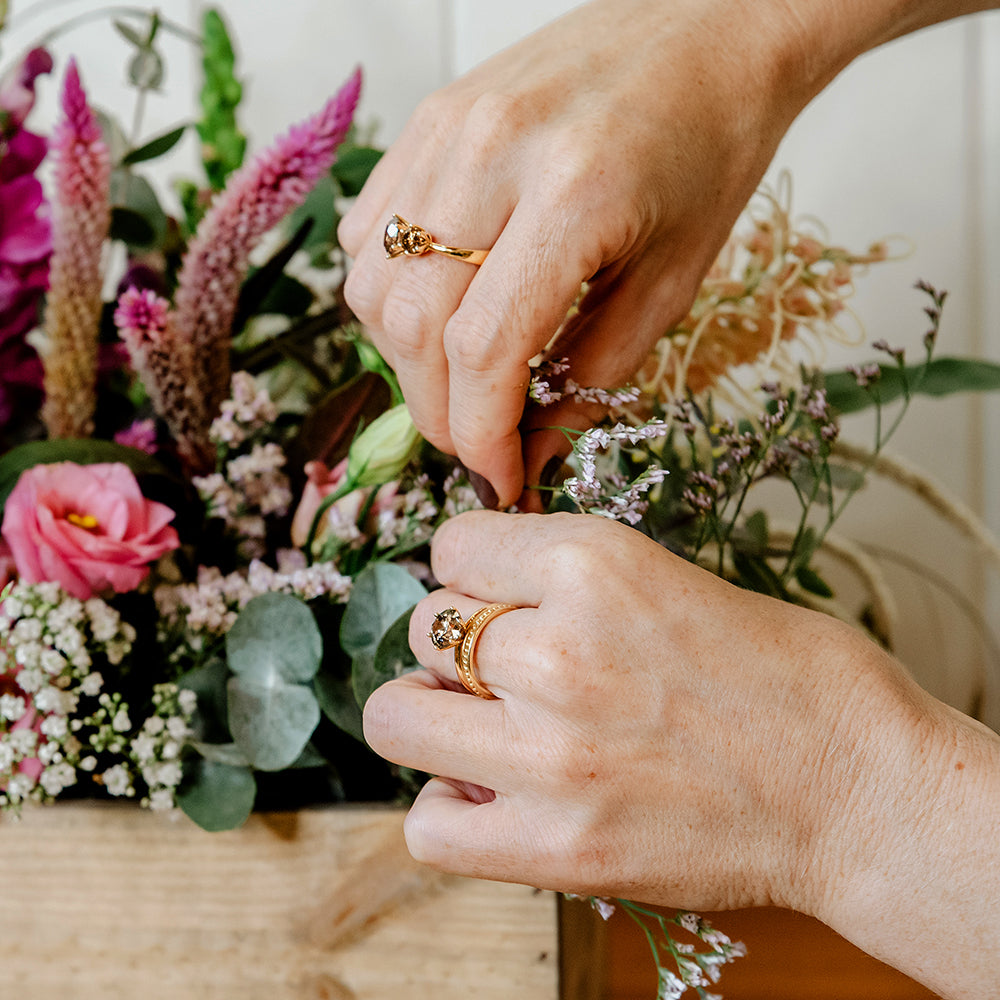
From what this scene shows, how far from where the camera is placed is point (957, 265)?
0.99 m

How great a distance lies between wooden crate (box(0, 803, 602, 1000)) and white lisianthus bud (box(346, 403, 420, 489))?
168mm

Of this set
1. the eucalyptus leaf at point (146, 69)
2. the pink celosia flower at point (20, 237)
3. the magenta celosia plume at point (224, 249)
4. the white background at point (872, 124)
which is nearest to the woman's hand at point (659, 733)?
the magenta celosia plume at point (224, 249)

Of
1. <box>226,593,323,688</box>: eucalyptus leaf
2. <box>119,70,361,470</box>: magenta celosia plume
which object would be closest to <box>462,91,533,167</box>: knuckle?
<box>119,70,361,470</box>: magenta celosia plume

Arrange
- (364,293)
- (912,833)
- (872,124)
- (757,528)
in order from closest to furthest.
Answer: (912,833) < (364,293) < (757,528) < (872,124)

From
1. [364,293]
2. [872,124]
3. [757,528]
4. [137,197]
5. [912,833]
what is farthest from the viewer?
[872,124]

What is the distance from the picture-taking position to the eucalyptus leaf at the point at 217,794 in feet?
1.40

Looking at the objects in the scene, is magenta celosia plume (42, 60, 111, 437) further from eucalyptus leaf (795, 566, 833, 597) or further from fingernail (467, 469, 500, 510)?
eucalyptus leaf (795, 566, 833, 597)

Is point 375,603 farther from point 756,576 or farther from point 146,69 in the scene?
point 146,69

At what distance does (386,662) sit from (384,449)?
4.2 inches

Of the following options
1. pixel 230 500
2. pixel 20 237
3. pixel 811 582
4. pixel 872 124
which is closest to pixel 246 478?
pixel 230 500

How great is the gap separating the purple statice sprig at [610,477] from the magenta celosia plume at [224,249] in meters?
0.21

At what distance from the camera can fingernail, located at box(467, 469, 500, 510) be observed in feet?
1.42

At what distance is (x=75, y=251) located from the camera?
49 centimetres

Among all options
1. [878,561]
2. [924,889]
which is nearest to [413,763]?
[924,889]
